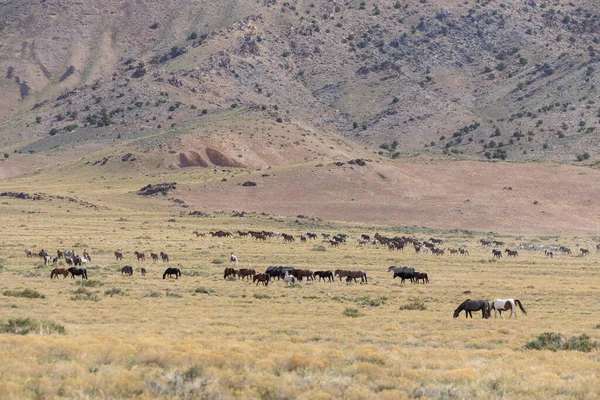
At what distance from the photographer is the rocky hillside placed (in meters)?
136

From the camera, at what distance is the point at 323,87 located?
170 m

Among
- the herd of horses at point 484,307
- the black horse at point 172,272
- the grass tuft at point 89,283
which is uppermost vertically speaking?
the black horse at point 172,272

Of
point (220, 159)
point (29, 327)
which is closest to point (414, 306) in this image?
point (29, 327)

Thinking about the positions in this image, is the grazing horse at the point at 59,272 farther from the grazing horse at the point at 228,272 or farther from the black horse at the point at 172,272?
the grazing horse at the point at 228,272

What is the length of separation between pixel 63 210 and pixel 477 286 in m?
66.2

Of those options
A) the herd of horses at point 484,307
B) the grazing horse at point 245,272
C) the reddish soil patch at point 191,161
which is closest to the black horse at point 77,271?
the grazing horse at point 245,272

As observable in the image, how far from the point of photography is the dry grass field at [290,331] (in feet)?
45.0

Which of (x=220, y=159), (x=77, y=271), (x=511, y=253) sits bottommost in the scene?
(x=77, y=271)

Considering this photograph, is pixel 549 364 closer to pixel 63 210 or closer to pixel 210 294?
pixel 210 294

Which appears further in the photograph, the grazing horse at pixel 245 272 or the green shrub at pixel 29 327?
the grazing horse at pixel 245 272

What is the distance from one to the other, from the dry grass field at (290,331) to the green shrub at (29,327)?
41 centimetres

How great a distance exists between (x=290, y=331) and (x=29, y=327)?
724cm

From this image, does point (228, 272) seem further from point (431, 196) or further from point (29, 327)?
point (431, 196)

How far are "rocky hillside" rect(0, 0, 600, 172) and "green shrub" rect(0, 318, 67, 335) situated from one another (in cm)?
10685
